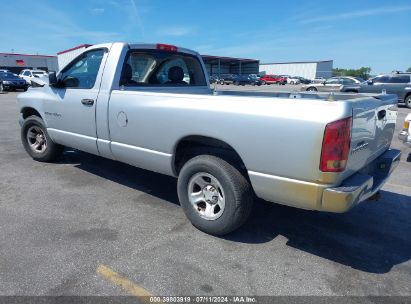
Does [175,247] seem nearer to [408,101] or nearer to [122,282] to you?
[122,282]

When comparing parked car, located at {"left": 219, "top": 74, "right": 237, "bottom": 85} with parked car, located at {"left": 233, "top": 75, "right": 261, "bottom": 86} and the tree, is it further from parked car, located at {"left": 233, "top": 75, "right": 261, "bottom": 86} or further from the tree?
the tree

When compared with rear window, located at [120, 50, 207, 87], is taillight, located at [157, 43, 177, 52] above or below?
above

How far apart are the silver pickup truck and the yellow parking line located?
39.4 inches

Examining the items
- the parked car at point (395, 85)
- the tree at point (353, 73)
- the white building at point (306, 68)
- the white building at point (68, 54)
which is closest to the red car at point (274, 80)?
the white building at point (306, 68)

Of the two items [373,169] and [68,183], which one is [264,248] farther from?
[68,183]

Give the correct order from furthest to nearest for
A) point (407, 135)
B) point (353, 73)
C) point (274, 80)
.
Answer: point (353, 73)
point (274, 80)
point (407, 135)

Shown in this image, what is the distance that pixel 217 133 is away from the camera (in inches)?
120

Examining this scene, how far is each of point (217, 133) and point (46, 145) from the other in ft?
12.7

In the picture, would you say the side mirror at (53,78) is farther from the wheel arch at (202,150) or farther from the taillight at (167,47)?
the wheel arch at (202,150)

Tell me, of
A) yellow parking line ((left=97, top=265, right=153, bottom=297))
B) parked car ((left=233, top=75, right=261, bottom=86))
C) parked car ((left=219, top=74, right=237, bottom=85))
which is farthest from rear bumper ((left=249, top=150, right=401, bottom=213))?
parked car ((left=219, top=74, right=237, bottom=85))

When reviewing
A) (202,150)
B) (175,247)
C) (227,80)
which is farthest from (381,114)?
(227,80)

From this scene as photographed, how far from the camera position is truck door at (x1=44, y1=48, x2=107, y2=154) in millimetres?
4312

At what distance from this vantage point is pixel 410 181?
204 inches

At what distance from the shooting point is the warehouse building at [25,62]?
60.0m
